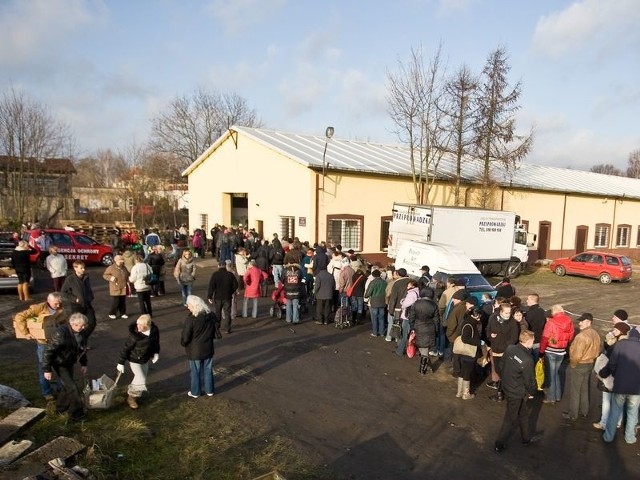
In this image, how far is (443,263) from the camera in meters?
13.8

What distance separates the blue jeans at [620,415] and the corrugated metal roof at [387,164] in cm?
1573

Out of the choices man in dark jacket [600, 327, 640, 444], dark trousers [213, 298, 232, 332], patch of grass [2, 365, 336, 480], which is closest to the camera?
patch of grass [2, 365, 336, 480]

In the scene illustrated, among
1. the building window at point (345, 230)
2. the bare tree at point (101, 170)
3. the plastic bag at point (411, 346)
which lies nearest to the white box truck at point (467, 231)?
the building window at point (345, 230)

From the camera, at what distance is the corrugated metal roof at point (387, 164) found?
22.4m

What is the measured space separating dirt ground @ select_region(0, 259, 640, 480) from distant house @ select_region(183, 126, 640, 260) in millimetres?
10195

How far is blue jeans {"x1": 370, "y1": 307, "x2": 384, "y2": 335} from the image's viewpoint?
11573 mm

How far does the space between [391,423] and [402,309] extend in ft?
11.5

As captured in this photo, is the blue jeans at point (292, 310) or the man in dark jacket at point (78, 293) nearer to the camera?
the man in dark jacket at point (78, 293)

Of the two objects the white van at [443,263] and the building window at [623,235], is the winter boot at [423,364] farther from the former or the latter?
the building window at [623,235]

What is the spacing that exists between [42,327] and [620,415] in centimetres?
837

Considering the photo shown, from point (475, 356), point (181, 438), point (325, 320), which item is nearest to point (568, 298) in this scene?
point (325, 320)

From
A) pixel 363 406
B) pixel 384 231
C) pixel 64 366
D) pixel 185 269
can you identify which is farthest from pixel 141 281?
pixel 384 231

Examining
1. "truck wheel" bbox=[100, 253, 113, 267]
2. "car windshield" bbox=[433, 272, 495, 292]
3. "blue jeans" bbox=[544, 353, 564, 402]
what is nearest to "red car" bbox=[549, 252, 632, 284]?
"car windshield" bbox=[433, 272, 495, 292]

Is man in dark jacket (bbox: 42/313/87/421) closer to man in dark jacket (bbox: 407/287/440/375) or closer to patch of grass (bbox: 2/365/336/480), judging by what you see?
patch of grass (bbox: 2/365/336/480)
